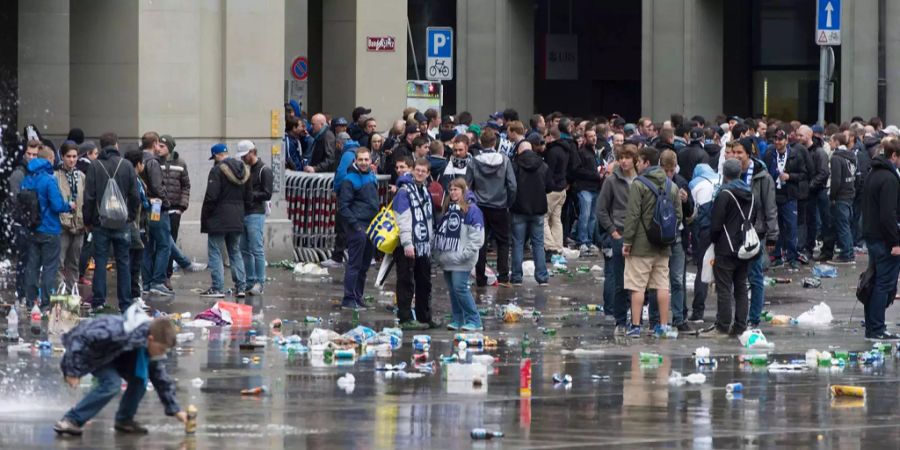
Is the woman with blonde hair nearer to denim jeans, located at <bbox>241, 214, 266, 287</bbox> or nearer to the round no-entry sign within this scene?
denim jeans, located at <bbox>241, 214, 266, 287</bbox>

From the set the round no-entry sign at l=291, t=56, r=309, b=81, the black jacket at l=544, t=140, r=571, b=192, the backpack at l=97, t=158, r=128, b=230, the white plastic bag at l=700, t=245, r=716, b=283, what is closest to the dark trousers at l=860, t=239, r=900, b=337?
the white plastic bag at l=700, t=245, r=716, b=283

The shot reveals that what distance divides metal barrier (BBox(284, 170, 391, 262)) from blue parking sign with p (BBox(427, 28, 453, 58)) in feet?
19.2

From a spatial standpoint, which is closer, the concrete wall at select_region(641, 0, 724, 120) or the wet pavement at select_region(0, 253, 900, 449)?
the wet pavement at select_region(0, 253, 900, 449)

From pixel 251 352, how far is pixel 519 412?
369 cm

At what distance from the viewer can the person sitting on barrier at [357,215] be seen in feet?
58.7

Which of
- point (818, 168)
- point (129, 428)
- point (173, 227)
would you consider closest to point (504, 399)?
point (129, 428)

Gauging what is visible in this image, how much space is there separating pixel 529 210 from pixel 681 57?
20.3m

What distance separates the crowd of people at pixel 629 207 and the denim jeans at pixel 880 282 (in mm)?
13

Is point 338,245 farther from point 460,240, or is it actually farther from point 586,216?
point 460,240

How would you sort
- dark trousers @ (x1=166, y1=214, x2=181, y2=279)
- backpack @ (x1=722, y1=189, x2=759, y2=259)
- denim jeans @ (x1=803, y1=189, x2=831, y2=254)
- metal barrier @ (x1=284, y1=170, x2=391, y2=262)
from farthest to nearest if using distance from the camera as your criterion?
denim jeans @ (x1=803, y1=189, x2=831, y2=254), metal barrier @ (x1=284, y1=170, x2=391, y2=262), dark trousers @ (x1=166, y1=214, x2=181, y2=279), backpack @ (x1=722, y1=189, x2=759, y2=259)

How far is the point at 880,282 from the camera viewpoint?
51.8ft

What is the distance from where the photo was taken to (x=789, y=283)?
70.4 ft

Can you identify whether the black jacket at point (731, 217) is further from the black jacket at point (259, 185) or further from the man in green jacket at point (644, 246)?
the black jacket at point (259, 185)

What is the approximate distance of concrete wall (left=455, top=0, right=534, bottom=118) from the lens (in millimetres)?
42500
